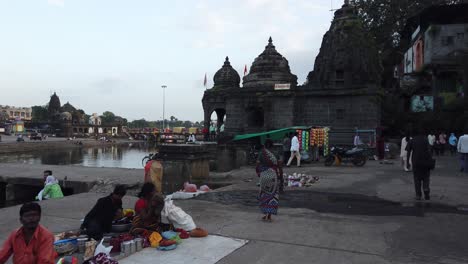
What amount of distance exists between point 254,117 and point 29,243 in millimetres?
27622

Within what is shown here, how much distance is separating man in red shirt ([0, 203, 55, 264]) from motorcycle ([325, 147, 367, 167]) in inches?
643

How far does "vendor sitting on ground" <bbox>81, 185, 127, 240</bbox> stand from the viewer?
5867 millimetres

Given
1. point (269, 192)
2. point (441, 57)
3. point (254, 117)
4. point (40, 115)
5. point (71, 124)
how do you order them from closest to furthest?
point (269, 192)
point (254, 117)
point (441, 57)
point (71, 124)
point (40, 115)

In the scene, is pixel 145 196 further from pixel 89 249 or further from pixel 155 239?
pixel 89 249

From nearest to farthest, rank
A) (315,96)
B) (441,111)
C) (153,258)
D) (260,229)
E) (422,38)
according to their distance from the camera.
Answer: (153,258), (260,229), (315,96), (441,111), (422,38)

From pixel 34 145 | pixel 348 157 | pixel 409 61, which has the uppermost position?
pixel 409 61

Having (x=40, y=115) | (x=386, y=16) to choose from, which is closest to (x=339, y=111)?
(x=386, y=16)

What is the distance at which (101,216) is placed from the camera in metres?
6.08

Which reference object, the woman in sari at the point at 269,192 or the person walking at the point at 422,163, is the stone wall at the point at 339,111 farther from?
the woman in sari at the point at 269,192

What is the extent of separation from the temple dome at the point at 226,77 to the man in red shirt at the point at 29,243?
3749 cm

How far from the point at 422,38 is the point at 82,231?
40581 mm

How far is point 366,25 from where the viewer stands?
47.4 m

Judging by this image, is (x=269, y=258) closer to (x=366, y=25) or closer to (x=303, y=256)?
(x=303, y=256)

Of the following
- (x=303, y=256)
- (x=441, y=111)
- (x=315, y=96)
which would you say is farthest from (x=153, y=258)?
(x=441, y=111)
